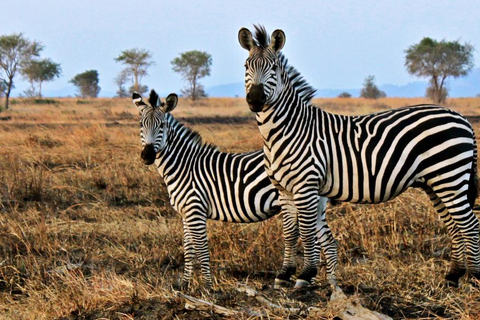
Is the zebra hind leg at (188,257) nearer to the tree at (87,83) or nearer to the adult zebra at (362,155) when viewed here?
the adult zebra at (362,155)

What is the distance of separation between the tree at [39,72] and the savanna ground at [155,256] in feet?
162

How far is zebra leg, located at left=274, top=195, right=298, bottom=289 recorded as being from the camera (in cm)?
482

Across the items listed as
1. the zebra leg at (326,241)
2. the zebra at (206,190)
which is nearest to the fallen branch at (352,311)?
the zebra at (206,190)

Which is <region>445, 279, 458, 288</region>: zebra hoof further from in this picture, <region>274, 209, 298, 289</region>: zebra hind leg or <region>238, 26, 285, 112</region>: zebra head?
<region>238, 26, 285, 112</region>: zebra head

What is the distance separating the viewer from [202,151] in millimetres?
5477

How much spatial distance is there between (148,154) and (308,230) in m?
1.54

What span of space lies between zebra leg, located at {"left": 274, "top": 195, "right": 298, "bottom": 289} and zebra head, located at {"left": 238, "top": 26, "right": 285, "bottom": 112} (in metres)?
0.91

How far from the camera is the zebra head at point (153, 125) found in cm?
502

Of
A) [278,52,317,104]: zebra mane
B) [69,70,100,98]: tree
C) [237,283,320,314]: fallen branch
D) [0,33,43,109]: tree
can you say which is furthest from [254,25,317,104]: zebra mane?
[69,70,100,98]: tree

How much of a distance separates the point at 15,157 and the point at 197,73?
162 feet

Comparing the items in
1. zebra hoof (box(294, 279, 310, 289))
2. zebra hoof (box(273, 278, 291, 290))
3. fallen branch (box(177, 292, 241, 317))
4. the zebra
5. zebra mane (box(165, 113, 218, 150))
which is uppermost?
zebra mane (box(165, 113, 218, 150))

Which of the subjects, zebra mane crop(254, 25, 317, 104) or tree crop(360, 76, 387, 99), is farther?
tree crop(360, 76, 387, 99)

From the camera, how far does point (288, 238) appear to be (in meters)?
4.89

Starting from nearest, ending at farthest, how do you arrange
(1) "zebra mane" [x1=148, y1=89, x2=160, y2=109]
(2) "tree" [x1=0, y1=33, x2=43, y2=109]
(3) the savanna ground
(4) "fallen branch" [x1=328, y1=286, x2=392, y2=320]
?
1. (4) "fallen branch" [x1=328, y1=286, x2=392, y2=320]
2. (3) the savanna ground
3. (1) "zebra mane" [x1=148, y1=89, x2=160, y2=109]
4. (2) "tree" [x1=0, y1=33, x2=43, y2=109]
